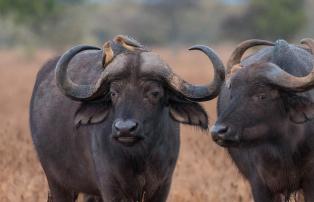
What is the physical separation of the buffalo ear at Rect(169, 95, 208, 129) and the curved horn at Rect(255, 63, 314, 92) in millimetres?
763

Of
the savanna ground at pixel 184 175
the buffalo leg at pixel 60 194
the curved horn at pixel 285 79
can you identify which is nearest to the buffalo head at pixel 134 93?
the curved horn at pixel 285 79

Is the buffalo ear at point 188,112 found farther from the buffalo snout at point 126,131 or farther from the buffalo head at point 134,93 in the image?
the buffalo snout at point 126,131

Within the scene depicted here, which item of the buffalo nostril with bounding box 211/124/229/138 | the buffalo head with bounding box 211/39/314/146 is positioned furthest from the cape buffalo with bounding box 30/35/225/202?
the buffalo nostril with bounding box 211/124/229/138

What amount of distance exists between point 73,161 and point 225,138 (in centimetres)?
193

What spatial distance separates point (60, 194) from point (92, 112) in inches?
61.1

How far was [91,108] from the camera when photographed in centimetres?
719

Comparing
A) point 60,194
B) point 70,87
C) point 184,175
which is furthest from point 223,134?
point 184,175

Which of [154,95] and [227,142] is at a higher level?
[154,95]

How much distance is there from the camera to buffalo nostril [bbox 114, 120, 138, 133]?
21.1 ft

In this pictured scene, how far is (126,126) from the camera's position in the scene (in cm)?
644

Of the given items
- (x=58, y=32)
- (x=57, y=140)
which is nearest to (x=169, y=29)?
(x=58, y=32)

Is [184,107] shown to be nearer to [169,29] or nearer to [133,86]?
[133,86]

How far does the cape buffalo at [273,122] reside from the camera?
6.49m

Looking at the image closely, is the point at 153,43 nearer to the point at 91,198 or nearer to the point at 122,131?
the point at 91,198
